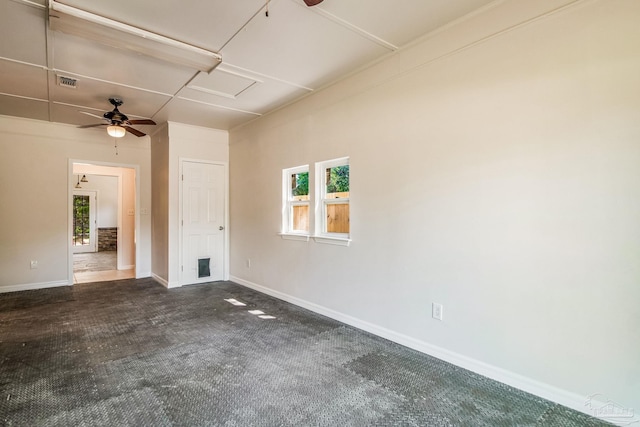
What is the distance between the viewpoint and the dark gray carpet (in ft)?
6.45

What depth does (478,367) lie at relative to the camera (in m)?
2.47

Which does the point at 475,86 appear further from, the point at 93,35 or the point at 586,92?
the point at 93,35

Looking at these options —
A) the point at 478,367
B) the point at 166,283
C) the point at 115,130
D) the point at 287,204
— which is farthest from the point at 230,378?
the point at 115,130

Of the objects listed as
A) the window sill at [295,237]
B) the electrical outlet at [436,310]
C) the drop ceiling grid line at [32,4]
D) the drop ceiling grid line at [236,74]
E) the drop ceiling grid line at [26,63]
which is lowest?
the electrical outlet at [436,310]

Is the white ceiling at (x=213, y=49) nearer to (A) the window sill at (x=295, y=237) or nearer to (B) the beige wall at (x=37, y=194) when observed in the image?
(B) the beige wall at (x=37, y=194)

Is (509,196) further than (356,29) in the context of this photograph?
No

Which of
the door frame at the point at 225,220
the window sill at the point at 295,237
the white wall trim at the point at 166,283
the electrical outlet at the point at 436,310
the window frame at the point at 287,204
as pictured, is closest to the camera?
the electrical outlet at the point at 436,310

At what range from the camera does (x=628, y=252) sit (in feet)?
6.10

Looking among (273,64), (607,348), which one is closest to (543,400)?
(607,348)

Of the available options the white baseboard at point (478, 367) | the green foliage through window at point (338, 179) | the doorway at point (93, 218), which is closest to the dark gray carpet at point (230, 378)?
the white baseboard at point (478, 367)

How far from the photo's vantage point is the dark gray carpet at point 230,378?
197 cm

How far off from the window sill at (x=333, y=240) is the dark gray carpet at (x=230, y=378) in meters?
0.89

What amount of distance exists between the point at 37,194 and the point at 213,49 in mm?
4429

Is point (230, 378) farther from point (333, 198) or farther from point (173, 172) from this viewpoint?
point (173, 172)
